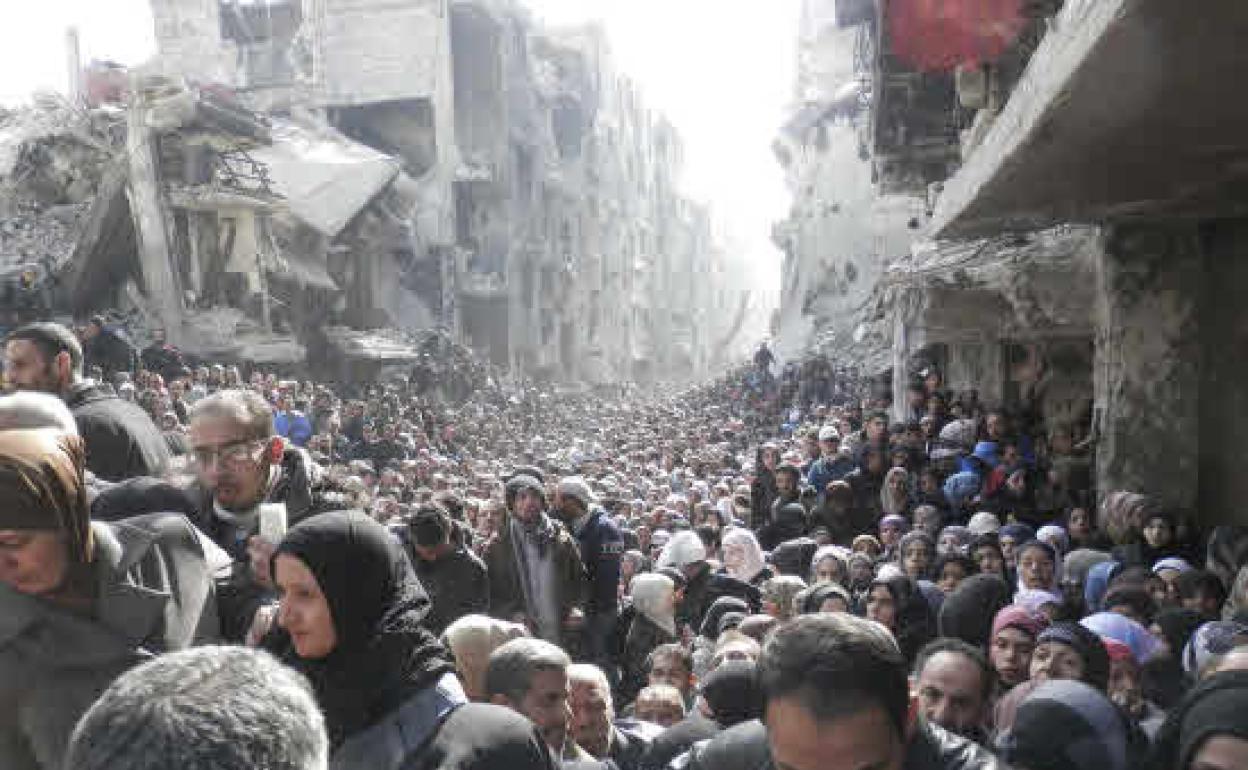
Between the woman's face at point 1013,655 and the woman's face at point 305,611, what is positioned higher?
the woman's face at point 305,611

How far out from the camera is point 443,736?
2.05m

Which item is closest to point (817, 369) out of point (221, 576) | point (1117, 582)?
point (1117, 582)

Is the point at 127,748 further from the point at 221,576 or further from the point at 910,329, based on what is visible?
the point at 910,329

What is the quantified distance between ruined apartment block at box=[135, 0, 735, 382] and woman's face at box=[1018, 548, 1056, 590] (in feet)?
59.5

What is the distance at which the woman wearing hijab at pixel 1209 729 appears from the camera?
2014 millimetres

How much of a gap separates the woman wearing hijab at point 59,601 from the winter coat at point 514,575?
10.4 feet

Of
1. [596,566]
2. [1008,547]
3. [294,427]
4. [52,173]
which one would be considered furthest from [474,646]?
[52,173]

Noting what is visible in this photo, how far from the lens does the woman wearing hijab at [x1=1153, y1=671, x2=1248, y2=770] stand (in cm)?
201

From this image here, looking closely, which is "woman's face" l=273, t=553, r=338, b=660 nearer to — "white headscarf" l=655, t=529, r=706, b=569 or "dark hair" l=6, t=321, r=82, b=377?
"dark hair" l=6, t=321, r=82, b=377

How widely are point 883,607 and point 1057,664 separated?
1.58m

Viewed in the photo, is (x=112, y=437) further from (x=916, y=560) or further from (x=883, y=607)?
(x=916, y=560)

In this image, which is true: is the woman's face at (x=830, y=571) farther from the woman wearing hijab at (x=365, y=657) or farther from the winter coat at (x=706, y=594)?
the woman wearing hijab at (x=365, y=657)

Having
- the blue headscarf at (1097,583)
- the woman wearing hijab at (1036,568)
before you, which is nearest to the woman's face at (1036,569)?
the woman wearing hijab at (1036,568)

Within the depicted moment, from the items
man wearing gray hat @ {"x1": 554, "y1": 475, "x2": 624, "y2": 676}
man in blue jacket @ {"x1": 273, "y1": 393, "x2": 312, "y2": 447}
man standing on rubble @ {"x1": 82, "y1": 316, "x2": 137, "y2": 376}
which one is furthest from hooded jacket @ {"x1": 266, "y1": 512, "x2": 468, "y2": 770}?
man standing on rubble @ {"x1": 82, "y1": 316, "x2": 137, "y2": 376}
